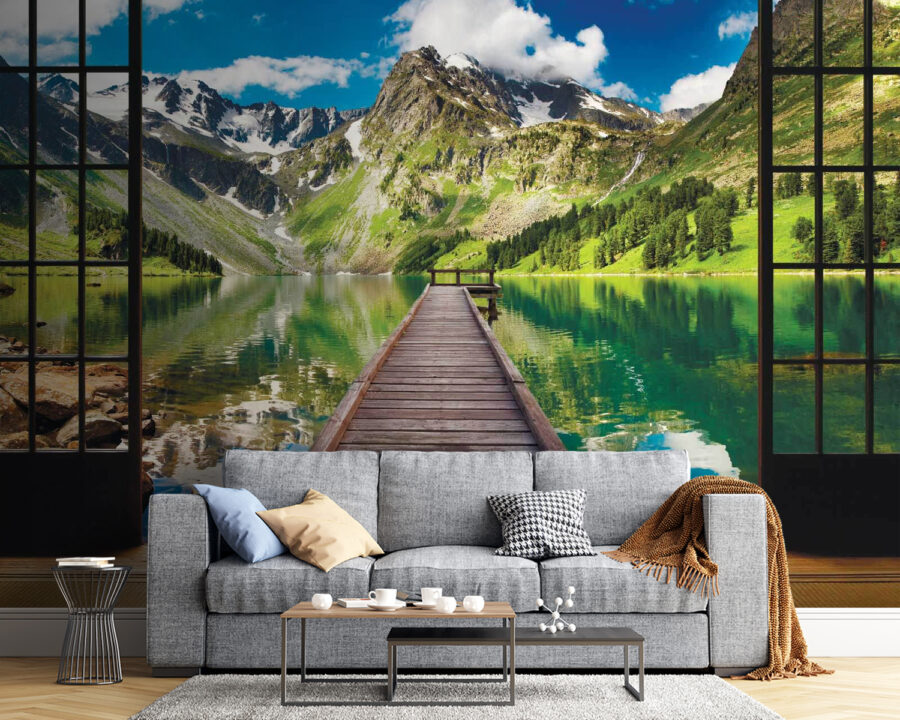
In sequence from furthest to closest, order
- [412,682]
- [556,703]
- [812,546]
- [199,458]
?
[199,458] < [812,546] < [412,682] < [556,703]

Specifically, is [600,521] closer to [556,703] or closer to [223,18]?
[556,703]

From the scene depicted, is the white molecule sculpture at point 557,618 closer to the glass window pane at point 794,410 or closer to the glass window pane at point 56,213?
the glass window pane at point 794,410

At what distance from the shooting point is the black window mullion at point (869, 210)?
4.02m

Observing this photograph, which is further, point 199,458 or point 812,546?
point 199,458

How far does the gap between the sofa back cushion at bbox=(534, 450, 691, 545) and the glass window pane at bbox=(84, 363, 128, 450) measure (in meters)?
2.53

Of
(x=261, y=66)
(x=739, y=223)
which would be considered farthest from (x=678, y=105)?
(x=261, y=66)

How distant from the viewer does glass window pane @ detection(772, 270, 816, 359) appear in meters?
4.31

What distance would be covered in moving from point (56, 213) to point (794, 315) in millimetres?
3946

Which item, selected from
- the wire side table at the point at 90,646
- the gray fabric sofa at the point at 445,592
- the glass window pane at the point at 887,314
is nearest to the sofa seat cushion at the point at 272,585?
the gray fabric sofa at the point at 445,592

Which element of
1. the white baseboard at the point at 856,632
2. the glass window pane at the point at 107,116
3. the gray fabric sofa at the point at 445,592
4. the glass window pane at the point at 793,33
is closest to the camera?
the gray fabric sofa at the point at 445,592

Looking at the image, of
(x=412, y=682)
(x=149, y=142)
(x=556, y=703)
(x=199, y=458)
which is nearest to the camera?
(x=556, y=703)

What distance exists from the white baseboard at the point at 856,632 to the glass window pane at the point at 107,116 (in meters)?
4.22

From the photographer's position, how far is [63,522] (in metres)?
4.10

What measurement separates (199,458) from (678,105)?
11.3 feet
